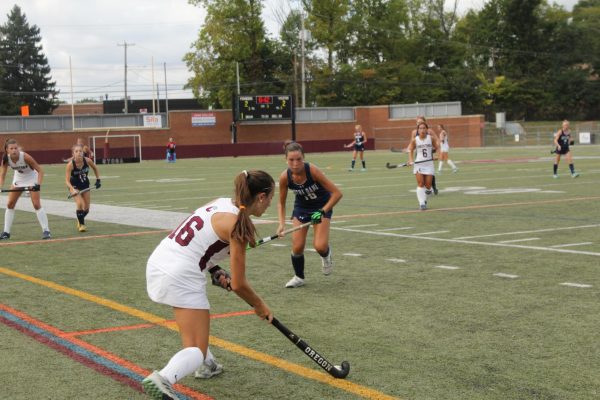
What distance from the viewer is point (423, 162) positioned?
18.6 m

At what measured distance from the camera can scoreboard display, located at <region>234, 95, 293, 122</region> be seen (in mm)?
62719

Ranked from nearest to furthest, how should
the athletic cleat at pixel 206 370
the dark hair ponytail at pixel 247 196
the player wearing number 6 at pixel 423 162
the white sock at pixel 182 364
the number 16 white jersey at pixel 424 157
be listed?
the white sock at pixel 182 364 → the dark hair ponytail at pixel 247 196 → the athletic cleat at pixel 206 370 → the player wearing number 6 at pixel 423 162 → the number 16 white jersey at pixel 424 157

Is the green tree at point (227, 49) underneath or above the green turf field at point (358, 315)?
above

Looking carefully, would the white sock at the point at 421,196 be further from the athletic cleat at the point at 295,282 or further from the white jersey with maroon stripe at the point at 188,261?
the white jersey with maroon stripe at the point at 188,261

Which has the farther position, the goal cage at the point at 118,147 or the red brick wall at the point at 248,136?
the red brick wall at the point at 248,136

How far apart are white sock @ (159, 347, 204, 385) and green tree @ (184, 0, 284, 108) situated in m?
78.9

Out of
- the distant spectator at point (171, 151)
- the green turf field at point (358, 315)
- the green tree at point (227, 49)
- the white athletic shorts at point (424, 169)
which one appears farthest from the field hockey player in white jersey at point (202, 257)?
the green tree at point (227, 49)

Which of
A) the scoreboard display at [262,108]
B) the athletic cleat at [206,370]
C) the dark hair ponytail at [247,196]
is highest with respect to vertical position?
the scoreboard display at [262,108]

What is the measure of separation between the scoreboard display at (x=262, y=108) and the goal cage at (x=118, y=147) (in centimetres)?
789

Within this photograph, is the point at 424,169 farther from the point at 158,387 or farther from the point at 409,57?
the point at 409,57

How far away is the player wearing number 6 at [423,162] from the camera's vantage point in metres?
18.0

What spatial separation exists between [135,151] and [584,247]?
174 ft

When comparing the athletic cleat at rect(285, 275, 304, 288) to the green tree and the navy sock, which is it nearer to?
the navy sock

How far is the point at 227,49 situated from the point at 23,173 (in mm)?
71503
